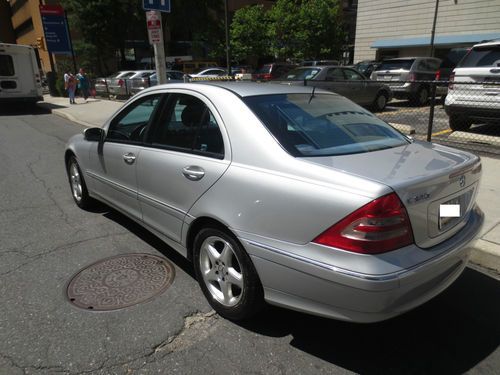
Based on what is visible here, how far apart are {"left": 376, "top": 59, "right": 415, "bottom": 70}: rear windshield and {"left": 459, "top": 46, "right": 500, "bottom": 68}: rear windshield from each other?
21.7ft

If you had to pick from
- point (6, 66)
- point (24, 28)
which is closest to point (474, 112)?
point (6, 66)

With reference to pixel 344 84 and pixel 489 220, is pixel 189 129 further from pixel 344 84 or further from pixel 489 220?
pixel 344 84

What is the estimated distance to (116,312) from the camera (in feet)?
9.90

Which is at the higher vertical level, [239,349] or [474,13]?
[474,13]

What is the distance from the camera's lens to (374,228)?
2125mm

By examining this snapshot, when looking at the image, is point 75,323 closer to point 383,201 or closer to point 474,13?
point 383,201

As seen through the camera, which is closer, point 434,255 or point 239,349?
point 434,255

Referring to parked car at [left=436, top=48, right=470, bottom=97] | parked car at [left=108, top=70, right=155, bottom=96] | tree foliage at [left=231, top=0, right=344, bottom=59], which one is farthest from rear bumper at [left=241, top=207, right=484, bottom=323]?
tree foliage at [left=231, top=0, right=344, bottom=59]

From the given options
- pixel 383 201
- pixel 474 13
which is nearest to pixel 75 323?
pixel 383 201

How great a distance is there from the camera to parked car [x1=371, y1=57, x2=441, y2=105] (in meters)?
14.2

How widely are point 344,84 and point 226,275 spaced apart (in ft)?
36.7

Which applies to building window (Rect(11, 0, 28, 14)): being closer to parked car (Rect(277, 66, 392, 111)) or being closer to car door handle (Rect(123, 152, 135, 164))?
parked car (Rect(277, 66, 392, 111))

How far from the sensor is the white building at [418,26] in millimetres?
28656

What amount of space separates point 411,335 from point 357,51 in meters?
38.1
